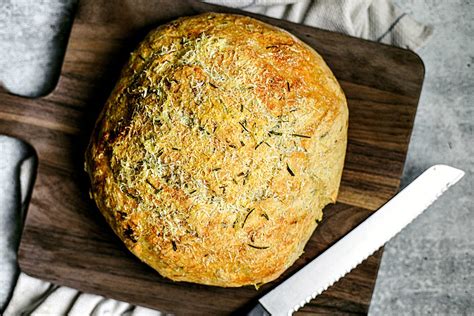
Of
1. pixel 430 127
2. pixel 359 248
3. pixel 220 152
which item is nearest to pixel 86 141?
pixel 220 152

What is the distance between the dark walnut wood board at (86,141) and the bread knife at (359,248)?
0.07 meters

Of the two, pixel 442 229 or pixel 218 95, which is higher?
pixel 218 95

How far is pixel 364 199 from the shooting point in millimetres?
2162

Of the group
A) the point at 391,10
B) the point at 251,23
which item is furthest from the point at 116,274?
the point at 391,10

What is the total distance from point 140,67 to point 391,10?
0.92 meters

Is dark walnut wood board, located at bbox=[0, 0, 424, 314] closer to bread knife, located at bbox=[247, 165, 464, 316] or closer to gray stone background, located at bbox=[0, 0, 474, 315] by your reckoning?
bread knife, located at bbox=[247, 165, 464, 316]

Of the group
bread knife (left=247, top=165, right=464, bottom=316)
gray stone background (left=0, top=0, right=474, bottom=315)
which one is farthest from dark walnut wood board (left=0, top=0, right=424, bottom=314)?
gray stone background (left=0, top=0, right=474, bottom=315)

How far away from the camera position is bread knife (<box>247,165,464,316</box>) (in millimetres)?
2051

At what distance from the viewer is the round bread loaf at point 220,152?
1.87 metres

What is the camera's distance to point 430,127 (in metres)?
2.36

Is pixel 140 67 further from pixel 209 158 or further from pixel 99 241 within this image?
pixel 99 241

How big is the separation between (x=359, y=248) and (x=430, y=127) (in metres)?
0.58

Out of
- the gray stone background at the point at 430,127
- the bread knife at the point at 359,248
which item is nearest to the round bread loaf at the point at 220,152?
the bread knife at the point at 359,248

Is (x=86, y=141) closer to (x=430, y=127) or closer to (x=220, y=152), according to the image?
(x=220, y=152)
